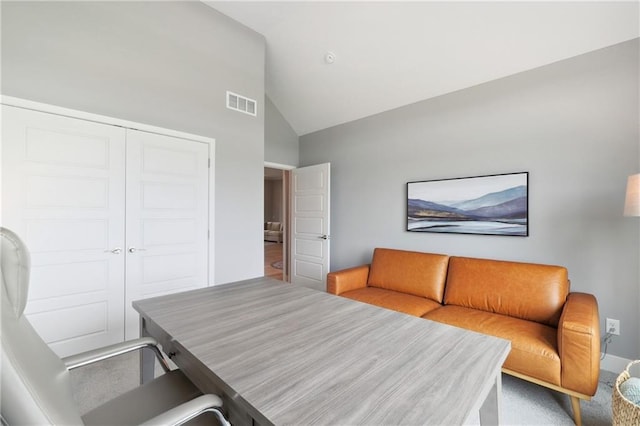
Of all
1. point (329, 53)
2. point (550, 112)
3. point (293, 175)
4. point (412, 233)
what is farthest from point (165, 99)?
point (550, 112)

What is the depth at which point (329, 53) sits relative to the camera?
3.13m

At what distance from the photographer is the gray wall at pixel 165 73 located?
2018 mm

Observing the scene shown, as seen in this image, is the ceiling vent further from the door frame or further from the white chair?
the white chair

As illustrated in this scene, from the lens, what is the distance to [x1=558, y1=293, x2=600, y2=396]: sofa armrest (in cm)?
153

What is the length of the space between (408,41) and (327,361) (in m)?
3.02

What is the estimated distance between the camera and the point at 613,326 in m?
2.14

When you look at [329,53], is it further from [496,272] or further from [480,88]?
[496,272]

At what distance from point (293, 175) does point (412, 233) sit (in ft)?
7.12

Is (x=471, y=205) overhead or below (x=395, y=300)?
overhead

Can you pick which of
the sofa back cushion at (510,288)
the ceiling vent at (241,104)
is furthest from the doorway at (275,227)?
the sofa back cushion at (510,288)

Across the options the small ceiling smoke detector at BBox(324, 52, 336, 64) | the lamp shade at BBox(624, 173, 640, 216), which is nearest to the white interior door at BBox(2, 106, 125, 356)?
the small ceiling smoke detector at BBox(324, 52, 336, 64)

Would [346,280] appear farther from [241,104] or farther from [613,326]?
[241,104]

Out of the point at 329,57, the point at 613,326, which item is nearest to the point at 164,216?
the point at 329,57

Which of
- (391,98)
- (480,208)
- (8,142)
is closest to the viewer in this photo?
(8,142)
